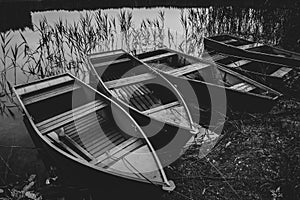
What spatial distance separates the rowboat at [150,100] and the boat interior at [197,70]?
0.69m

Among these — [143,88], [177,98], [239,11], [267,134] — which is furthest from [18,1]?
[267,134]

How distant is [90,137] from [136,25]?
974cm

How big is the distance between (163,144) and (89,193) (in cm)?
162

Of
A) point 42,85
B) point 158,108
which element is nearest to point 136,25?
point 42,85

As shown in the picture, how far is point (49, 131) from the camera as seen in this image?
14.7 ft

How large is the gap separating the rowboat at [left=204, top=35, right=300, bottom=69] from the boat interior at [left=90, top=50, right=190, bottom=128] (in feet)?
10.3

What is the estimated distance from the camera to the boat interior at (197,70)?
5.95 meters

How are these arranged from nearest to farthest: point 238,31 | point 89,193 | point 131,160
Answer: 1. point 131,160
2. point 89,193
3. point 238,31

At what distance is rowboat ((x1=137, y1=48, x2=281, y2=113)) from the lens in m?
5.41

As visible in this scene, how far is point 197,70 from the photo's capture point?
22.0 feet

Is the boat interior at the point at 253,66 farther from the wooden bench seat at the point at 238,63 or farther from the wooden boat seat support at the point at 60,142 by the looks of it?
the wooden boat seat support at the point at 60,142

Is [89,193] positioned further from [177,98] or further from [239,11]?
[239,11]

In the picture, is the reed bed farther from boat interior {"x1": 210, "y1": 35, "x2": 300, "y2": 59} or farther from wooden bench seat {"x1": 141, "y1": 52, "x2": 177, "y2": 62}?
wooden bench seat {"x1": 141, "y1": 52, "x2": 177, "y2": 62}

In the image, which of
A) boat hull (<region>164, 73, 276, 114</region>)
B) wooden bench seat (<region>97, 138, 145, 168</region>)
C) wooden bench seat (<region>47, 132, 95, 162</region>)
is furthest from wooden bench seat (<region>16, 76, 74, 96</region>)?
wooden bench seat (<region>97, 138, 145, 168</region>)
